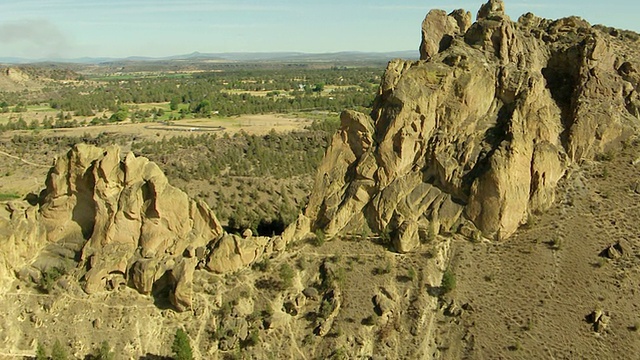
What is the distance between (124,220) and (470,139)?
897 inches

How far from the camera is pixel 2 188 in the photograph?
67.7 m

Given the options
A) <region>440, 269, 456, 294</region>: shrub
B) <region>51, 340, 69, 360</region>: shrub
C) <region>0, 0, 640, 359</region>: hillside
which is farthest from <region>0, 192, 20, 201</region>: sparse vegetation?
<region>440, 269, 456, 294</region>: shrub

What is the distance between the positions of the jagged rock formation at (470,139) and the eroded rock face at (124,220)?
878 cm

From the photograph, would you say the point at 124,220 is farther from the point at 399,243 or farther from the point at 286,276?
the point at 399,243

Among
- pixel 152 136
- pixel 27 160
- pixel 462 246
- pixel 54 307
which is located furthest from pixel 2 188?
pixel 462 246

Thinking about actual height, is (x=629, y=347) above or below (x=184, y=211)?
below

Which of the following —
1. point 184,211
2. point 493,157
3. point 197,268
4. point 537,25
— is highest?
point 537,25

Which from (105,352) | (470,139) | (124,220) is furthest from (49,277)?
(470,139)

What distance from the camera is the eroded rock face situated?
31.7 meters

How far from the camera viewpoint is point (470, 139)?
36.4 metres

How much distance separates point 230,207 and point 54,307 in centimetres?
3128

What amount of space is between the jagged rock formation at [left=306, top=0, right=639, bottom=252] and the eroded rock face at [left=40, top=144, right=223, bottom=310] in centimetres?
878

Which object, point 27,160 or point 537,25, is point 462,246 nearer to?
point 537,25

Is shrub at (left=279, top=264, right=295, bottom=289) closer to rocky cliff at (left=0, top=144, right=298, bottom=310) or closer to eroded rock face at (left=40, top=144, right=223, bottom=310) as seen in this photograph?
rocky cliff at (left=0, top=144, right=298, bottom=310)
